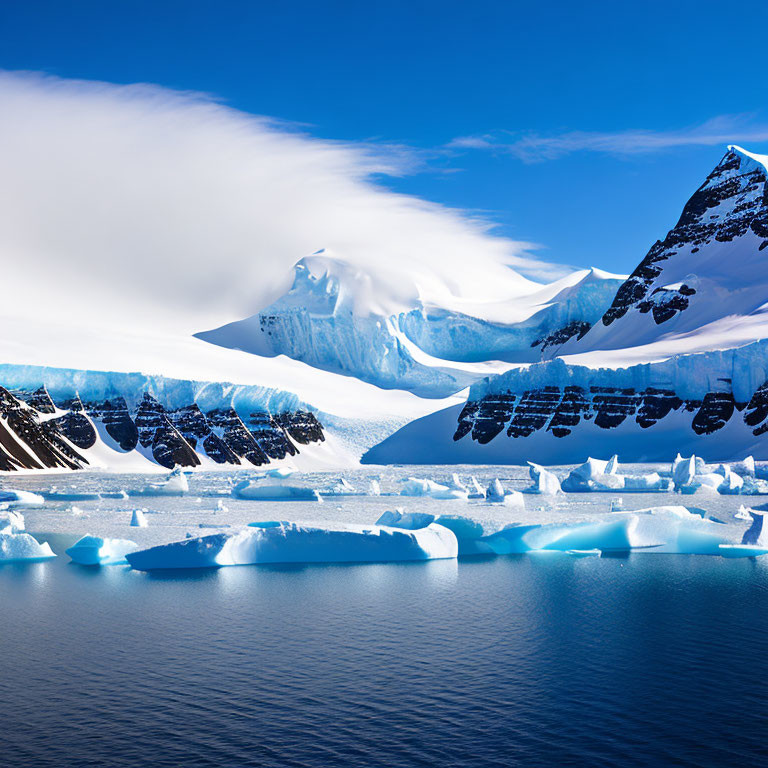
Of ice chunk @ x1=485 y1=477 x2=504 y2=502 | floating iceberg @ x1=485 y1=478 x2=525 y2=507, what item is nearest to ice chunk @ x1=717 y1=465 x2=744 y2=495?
floating iceberg @ x1=485 y1=478 x2=525 y2=507

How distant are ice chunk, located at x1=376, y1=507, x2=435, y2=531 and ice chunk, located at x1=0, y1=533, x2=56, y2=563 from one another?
30.0 ft

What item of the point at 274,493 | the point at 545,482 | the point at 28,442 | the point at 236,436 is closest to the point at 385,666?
the point at 274,493

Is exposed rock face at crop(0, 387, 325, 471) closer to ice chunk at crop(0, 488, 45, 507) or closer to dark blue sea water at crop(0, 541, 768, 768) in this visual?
ice chunk at crop(0, 488, 45, 507)

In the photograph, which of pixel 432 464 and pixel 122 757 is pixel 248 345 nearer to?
pixel 432 464

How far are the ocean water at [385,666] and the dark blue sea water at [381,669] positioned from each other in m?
0.04

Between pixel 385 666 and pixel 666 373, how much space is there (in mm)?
82413

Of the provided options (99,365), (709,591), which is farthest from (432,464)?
(709,591)

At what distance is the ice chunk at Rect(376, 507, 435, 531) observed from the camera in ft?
83.1

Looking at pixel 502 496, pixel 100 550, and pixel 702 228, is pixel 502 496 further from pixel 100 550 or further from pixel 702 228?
pixel 702 228

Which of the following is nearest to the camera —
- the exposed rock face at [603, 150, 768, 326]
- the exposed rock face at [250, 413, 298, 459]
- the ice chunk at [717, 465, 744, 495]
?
the ice chunk at [717, 465, 744, 495]

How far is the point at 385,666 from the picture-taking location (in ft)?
46.0

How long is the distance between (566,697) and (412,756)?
303 centimetres

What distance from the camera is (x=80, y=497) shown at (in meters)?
45.8

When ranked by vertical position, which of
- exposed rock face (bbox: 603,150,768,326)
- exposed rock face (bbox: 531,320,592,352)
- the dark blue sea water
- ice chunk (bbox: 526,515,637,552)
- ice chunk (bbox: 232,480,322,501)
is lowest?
the dark blue sea water
